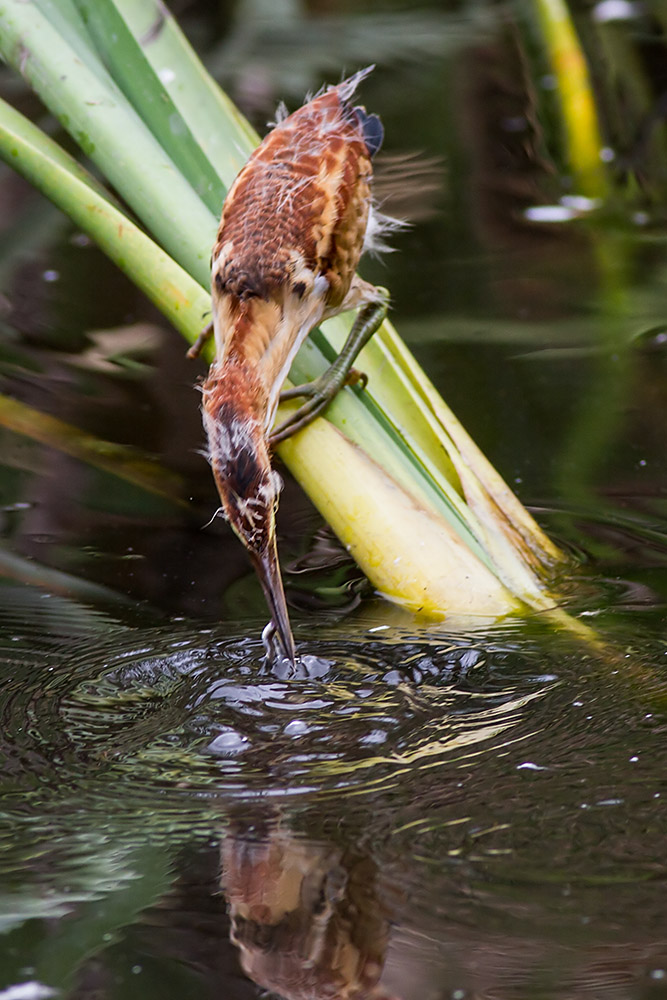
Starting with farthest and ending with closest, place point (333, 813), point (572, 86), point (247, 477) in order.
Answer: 1. point (572, 86)
2. point (247, 477)
3. point (333, 813)

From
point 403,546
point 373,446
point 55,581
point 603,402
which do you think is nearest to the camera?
point 403,546

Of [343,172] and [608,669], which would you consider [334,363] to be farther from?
[608,669]

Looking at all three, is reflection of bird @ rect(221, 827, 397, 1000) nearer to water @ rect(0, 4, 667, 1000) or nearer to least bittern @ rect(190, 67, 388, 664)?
water @ rect(0, 4, 667, 1000)

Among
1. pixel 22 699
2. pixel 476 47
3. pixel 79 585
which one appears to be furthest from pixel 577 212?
pixel 22 699

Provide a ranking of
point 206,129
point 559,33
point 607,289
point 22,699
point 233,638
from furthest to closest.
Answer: point 559,33, point 607,289, point 206,129, point 233,638, point 22,699

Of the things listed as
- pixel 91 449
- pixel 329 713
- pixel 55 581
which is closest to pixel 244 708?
pixel 329 713

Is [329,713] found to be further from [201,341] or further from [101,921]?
[201,341]

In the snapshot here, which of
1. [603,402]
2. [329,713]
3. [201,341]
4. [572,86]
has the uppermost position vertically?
[201,341]
